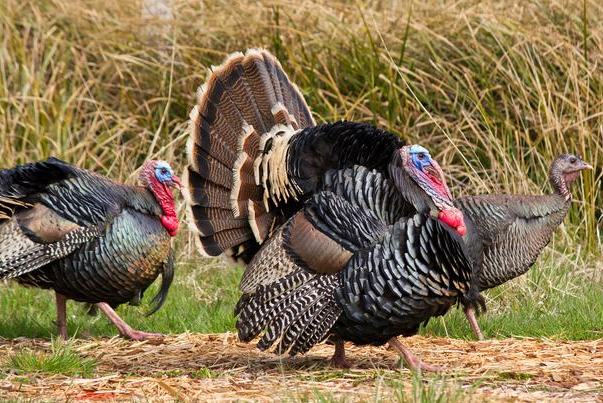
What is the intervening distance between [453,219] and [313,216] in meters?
0.69

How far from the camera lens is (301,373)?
5.13m

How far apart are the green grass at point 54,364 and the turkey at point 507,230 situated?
2.26 m

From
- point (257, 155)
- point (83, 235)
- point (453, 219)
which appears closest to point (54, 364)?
point (83, 235)

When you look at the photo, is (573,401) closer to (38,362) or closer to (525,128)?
(38,362)

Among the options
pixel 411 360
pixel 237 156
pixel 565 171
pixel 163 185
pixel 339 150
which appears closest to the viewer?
pixel 411 360

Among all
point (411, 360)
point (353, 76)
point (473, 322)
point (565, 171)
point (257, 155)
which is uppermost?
point (353, 76)

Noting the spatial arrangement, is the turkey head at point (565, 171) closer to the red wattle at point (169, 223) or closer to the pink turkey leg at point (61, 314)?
the red wattle at point (169, 223)

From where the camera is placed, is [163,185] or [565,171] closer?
[163,185]

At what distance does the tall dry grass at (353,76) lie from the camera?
871 cm

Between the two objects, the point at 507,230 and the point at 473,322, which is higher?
the point at 507,230

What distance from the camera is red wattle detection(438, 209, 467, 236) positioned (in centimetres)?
495

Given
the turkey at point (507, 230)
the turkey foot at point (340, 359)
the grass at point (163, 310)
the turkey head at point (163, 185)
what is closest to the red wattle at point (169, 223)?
the turkey head at point (163, 185)

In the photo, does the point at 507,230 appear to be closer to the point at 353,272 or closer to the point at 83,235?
the point at 353,272

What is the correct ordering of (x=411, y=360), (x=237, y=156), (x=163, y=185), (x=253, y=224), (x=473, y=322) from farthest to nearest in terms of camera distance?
(x=163, y=185) < (x=473, y=322) < (x=237, y=156) < (x=253, y=224) < (x=411, y=360)
